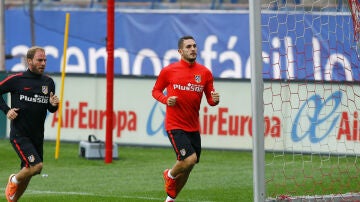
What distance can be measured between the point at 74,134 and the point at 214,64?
636 cm

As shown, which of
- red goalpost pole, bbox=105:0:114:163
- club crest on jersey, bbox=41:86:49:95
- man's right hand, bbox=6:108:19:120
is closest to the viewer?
man's right hand, bbox=6:108:19:120

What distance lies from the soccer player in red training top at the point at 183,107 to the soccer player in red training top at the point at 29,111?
1.51 metres

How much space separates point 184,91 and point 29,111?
80.4 inches

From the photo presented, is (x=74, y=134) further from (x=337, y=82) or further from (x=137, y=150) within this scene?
(x=337, y=82)

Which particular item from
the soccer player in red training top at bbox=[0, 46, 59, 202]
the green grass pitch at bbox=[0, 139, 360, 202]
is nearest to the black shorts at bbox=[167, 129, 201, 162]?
the green grass pitch at bbox=[0, 139, 360, 202]

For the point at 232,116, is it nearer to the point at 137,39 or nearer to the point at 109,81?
the point at 109,81

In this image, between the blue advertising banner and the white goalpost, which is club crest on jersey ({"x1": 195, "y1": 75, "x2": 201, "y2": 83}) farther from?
the blue advertising banner

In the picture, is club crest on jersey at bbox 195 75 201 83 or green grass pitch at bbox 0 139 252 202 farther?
green grass pitch at bbox 0 139 252 202

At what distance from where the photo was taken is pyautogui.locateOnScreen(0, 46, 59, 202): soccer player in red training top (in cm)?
1376

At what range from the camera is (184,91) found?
1441 cm

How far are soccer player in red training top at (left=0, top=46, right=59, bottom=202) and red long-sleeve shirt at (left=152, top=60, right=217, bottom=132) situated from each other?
150 cm

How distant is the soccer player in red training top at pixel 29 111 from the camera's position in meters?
13.8

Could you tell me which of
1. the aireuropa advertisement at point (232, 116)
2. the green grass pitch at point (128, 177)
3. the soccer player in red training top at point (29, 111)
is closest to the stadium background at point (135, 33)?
the aireuropa advertisement at point (232, 116)

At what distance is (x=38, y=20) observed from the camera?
31.2 m
